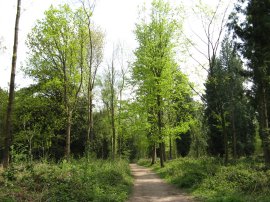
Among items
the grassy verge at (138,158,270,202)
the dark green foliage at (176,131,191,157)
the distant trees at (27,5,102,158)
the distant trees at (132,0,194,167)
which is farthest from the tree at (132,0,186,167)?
the dark green foliage at (176,131,191,157)

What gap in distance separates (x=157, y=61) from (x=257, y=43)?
9.51 meters

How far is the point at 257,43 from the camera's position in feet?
50.7

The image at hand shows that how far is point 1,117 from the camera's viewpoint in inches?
1259

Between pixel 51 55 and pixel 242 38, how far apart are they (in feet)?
47.0

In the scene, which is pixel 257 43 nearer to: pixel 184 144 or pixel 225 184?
pixel 225 184

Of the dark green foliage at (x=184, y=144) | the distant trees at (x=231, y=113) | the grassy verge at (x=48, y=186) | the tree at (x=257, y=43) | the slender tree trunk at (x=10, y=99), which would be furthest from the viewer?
the dark green foliage at (x=184, y=144)

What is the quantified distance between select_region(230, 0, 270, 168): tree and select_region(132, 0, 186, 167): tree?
675 cm

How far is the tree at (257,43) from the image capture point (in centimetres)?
1462

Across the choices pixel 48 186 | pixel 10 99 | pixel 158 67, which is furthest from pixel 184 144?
pixel 48 186

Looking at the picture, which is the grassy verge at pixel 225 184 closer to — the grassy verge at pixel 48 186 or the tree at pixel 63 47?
the grassy verge at pixel 48 186

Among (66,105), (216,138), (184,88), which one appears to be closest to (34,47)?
(66,105)

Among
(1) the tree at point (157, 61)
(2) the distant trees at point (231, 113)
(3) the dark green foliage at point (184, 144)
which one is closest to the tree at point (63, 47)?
(1) the tree at point (157, 61)

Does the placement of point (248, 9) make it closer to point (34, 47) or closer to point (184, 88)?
point (184, 88)

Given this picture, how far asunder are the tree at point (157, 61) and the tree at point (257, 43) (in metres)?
6.75
